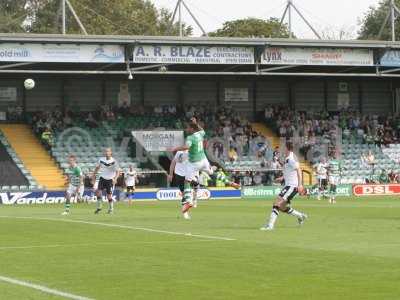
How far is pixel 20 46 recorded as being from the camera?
47.4 m

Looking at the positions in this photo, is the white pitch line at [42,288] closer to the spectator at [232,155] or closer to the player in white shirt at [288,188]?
the player in white shirt at [288,188]

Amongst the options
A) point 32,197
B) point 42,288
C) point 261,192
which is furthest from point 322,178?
point 42,288

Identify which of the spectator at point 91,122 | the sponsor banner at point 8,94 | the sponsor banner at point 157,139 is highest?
the sponsor banner at point 8,94

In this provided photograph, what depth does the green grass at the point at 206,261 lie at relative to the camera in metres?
11.6

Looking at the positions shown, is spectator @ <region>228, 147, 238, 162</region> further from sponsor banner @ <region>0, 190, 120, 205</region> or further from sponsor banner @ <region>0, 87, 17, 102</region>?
sponsor banner @ <region>0, 87, 17, 102</region>

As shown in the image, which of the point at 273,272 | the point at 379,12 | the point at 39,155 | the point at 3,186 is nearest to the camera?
the point at 273,272

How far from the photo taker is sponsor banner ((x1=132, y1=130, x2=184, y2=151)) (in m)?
52.7

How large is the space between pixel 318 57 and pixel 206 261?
38926mm

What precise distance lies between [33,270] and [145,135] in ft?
129

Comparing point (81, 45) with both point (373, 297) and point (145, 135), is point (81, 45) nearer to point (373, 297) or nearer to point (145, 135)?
point (145, 135)

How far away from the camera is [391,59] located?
178ft

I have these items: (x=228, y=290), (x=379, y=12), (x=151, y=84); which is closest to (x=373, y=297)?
(x=228, y=290)

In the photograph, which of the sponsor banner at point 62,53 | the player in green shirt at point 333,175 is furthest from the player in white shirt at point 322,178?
the sponsor banner at point 62,53

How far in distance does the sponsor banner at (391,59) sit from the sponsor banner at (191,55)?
26.5ft
